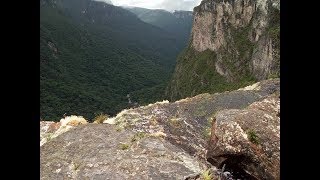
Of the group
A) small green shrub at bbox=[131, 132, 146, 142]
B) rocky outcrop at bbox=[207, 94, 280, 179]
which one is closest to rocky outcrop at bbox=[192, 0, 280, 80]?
small green shrub at bbox=[131, 132, 146, 142]

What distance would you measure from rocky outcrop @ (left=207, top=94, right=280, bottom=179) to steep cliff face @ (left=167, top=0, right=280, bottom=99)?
81.1m

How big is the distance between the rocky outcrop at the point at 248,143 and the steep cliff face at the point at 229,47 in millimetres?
81145

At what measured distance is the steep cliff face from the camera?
106 meters

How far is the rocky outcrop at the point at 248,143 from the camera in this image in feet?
31.9

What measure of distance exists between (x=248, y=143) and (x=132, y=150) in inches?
131

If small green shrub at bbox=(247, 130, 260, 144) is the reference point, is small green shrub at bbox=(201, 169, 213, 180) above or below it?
below

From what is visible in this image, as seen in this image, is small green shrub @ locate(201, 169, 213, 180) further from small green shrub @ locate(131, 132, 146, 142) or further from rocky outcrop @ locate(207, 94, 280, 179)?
small green shrub @ locate(131, 132, 146, 142)

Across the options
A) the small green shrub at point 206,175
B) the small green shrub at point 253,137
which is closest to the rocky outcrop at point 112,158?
the small green shrub at point 206,175

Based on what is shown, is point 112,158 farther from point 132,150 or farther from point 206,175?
point 206,175

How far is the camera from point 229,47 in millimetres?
141000

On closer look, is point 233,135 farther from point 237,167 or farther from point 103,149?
point 103,149

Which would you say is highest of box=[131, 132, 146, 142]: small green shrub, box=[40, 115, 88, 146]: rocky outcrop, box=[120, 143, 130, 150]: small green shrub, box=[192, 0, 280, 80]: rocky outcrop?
box=[192, 0, 280, 80]: rocky outcrop

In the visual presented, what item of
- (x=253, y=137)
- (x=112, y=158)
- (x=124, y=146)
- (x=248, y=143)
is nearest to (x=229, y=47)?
(x=124, y=146)
